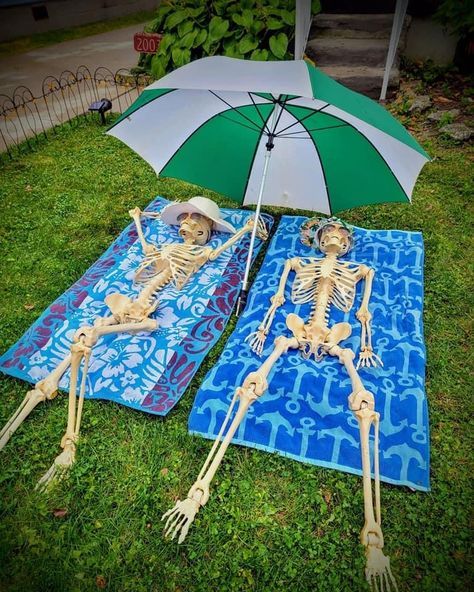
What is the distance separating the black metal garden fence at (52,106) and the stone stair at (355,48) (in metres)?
4.08

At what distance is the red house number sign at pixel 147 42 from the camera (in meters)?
9.75

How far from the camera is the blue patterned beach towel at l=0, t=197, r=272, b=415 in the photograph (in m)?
3.87

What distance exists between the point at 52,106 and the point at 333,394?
365 inches

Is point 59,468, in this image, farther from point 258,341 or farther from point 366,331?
point 366,331

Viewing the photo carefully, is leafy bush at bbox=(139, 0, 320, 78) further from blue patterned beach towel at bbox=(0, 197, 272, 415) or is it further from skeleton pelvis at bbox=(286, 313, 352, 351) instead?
skeleton pelvis at bbox=(286, 313, 352, 351)

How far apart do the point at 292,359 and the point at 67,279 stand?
9.04ft

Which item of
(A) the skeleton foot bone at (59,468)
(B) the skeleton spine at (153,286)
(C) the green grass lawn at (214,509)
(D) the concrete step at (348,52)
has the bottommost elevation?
(C) the green grass lawn at (214,509)

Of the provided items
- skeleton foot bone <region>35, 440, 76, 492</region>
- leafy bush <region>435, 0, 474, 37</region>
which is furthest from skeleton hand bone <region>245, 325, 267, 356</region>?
leafy bush <region>435, 0, 474, 37</region>

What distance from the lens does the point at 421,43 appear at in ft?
32.3

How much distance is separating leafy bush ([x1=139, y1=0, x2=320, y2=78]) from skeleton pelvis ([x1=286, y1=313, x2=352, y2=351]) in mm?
6928

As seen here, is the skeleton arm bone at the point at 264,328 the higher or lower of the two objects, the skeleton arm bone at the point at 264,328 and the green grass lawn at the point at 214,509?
the higher

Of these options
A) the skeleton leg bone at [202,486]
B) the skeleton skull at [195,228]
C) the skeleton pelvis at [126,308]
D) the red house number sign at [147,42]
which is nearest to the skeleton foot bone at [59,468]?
the skeleton leg bone at [202,486]

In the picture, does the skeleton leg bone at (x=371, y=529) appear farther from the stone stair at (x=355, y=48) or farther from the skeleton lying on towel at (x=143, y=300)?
the stone stair at (x=355, y=48)

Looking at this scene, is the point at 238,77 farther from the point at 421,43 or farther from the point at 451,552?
the point at 421,43
